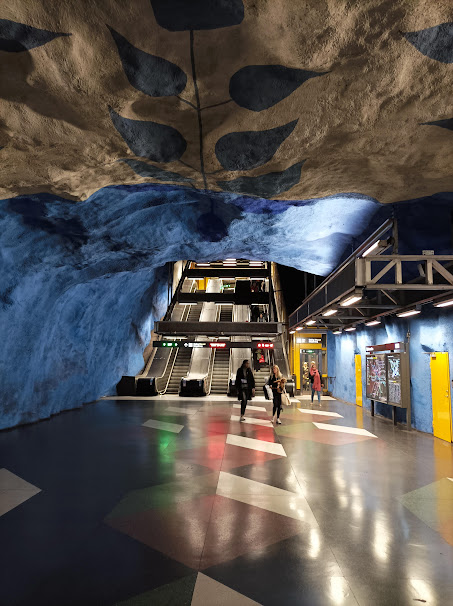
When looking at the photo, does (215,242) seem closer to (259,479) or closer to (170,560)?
(259,479)

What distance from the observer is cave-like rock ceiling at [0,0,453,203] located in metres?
3.56

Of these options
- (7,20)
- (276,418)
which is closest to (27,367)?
(276,418)

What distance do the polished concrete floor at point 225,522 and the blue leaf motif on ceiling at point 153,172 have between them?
4320 millimetres

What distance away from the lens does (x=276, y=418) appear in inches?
452

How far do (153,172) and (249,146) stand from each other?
5.03ft

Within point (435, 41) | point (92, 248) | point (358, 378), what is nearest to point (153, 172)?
point (435, 41)

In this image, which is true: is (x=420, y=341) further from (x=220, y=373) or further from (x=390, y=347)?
(x=220, y=373)

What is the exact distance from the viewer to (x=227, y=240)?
38.6 ft

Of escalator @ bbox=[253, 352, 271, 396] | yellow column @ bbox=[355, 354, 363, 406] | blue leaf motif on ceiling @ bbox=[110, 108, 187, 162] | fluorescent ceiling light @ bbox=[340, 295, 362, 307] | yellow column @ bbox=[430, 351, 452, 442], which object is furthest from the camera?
escalator @ bbox=[253, 352, 271, 396]

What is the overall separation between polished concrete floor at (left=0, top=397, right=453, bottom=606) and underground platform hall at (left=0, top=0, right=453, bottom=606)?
30 mm

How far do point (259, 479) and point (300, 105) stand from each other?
489 cm

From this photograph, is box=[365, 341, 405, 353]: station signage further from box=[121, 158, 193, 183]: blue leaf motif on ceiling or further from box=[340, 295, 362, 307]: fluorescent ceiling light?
box=[121, 158, 193, 183]: blue leaf motif on ceiling

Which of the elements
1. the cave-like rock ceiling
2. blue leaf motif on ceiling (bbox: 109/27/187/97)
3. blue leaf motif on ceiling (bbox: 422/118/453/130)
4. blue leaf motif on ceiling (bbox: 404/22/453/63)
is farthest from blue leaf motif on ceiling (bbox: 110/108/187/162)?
blue leaf motif on ceiling (bbox: 422/118/453/130)

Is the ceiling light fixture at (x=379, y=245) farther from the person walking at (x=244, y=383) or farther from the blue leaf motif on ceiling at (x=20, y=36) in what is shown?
the blue leaf motif on ceiling at (x=20, y=36)
